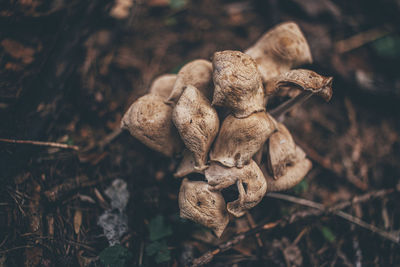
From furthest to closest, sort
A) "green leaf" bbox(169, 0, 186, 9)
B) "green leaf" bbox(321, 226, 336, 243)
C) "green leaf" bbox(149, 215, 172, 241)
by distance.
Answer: "green leaf" bbox(169, 0, 186, 9), "green leaf" bbox(321, 226, 336, 243), "green leaf" bbox(149, 215, 172, 241)

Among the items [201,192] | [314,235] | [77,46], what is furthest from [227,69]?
[314,235]

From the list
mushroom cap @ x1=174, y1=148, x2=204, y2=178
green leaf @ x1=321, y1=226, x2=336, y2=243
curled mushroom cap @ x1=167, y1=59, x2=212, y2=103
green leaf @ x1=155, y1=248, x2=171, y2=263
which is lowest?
green leaf @ x1=321, y1=226, x2=336, y2=243

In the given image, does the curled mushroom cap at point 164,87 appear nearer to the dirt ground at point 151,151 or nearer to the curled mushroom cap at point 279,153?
the dirt ground at point 151,151

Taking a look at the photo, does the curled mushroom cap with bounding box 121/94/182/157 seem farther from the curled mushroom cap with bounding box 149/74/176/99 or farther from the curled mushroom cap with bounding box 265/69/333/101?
the curled mushroom cap with bounding box 265/69/333/101

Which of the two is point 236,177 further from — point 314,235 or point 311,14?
point 311,14

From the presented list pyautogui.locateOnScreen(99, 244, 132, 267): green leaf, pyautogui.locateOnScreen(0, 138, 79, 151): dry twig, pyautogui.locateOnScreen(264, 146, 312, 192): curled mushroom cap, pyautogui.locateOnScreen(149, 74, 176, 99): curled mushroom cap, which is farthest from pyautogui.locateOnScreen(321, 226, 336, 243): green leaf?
pyautogui.locateOnScreen(0, 138, 79, 151): dry twig

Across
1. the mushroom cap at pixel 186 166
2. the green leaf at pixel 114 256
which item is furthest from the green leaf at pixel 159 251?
the mushroom cap at pixel 186 166

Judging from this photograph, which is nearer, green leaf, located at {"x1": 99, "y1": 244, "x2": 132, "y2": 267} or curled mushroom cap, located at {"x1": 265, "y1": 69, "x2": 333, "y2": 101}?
curled mushroom cap, located at {"x1": 265, "y1": 69, "x2": 333, "y2": 101}
